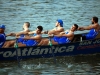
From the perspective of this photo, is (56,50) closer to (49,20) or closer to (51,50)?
(51,50)

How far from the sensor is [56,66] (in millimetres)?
17562

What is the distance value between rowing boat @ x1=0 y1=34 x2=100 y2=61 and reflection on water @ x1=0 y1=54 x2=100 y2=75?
26 centimetres

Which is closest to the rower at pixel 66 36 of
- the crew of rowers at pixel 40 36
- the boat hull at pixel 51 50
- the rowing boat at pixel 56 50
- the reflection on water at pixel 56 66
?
the crew of rowers at pixel 40 36

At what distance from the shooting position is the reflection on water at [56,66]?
16656 mm

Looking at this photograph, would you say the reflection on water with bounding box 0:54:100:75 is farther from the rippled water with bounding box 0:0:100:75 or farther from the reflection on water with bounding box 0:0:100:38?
the reflection on water with bounding box 0:0:100:38

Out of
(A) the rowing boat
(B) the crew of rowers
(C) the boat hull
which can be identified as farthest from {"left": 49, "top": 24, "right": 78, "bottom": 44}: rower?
(C) the boat hull

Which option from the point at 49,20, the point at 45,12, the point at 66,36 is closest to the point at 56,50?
the point at 66,36

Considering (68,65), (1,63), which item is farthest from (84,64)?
(1,63)

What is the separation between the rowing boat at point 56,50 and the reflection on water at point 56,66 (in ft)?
0.84

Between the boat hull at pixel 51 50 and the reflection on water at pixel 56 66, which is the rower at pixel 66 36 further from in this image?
the reflection on water at pixel 56 66

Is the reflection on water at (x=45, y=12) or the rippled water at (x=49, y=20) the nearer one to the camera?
the rippled water at (x=49, y=20)

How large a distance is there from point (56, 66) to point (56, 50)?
3.34ft

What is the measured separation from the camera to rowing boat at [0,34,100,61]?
17.3 m

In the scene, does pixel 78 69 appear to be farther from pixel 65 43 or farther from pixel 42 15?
pixel 42 15
